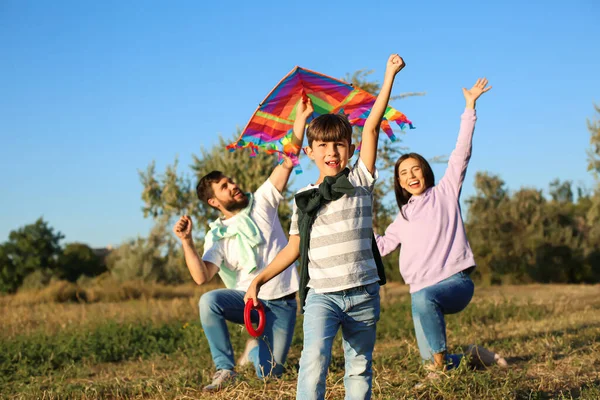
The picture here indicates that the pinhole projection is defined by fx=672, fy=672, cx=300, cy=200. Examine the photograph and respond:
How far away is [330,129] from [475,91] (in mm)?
2169

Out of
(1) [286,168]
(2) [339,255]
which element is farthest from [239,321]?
(2) [339,255]

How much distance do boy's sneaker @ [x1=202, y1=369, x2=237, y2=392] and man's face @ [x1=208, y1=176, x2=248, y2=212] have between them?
1.43 metres

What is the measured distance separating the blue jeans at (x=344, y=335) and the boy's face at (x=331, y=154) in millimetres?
670

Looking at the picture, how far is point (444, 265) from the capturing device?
526 centimetres

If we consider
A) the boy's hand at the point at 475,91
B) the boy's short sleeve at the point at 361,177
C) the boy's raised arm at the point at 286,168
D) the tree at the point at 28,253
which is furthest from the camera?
the tree at the point at 28,253

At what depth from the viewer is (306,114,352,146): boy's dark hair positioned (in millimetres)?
3650

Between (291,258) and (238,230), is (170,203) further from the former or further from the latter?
(291,258)

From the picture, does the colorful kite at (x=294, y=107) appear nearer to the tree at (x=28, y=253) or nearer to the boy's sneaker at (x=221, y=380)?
the boy's sneaker at (x=221, y=380)

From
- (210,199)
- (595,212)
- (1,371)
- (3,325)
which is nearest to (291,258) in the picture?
(210,199)

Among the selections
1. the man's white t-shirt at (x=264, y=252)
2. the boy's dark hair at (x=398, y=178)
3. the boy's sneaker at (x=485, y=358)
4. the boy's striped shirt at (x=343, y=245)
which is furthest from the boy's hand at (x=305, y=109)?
the boy's sneaker at (x=485, y=358)

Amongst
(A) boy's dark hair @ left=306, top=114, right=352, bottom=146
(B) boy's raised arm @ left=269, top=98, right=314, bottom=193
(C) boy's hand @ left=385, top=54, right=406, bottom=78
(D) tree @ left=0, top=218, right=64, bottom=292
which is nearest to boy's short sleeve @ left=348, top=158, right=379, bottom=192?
(A) boy's dark hair @ left=306, top=114, right=352, bottom=146

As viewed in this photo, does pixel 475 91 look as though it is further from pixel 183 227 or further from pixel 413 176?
pixel 183 227

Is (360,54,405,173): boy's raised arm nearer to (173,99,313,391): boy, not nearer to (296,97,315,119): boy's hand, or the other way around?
(173,99,313,391): boy

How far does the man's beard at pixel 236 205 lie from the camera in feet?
19.3
